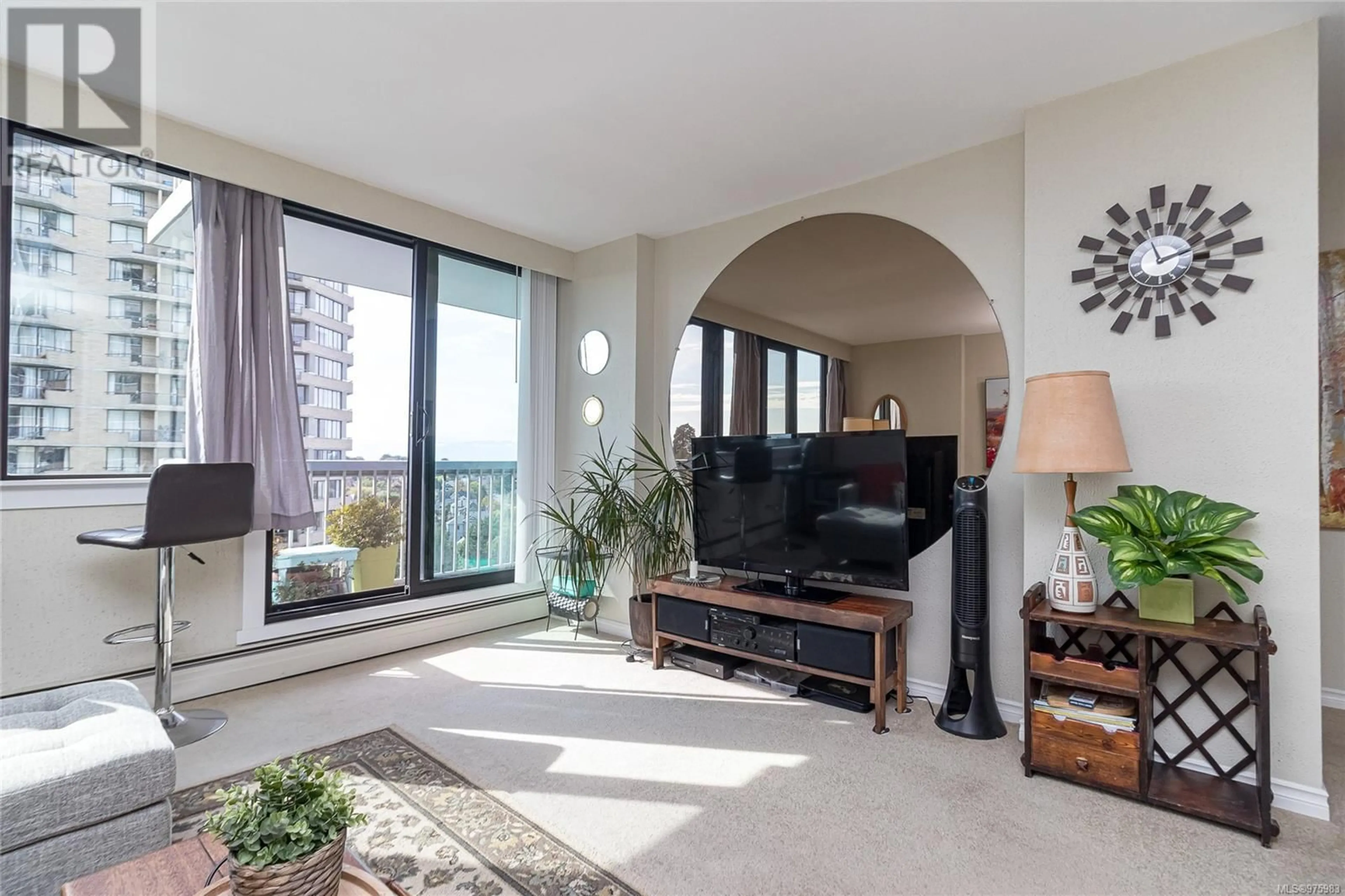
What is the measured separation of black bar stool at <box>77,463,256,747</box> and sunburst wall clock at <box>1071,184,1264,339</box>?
3595mm

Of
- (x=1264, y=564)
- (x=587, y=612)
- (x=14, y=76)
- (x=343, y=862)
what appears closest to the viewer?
(x=343, y=862)

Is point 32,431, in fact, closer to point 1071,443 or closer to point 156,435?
point 156,435

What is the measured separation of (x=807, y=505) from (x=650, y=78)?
6.63 ft

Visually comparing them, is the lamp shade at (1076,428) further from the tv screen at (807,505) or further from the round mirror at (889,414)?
the round mirror at (889,414)

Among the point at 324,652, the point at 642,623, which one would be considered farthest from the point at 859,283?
the point at 324,652

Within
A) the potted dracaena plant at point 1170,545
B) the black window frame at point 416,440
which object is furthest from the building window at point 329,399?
the potted dracaena plant at point 1170,545

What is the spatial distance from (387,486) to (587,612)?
4.84 feet

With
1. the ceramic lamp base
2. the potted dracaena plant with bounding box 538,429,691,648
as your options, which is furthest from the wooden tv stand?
the ceramic lamp base

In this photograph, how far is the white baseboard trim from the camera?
2.99 metres

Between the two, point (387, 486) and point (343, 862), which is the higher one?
point (387, 486)

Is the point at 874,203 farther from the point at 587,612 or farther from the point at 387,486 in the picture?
the point at 387,486

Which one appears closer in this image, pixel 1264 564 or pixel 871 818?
pixel 871 818

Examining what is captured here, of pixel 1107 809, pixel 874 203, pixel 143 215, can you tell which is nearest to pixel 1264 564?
pixel 1107 809

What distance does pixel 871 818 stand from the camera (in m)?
2.05
